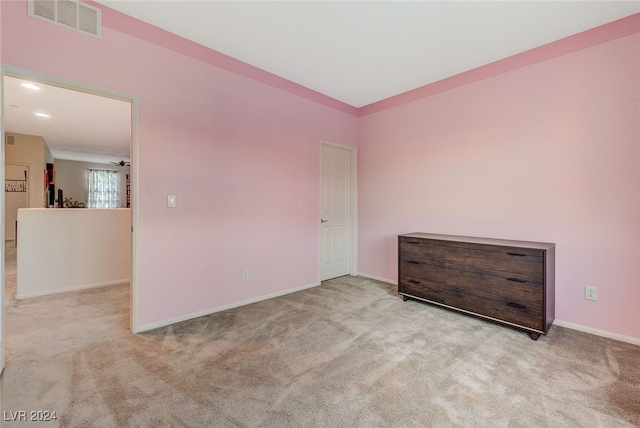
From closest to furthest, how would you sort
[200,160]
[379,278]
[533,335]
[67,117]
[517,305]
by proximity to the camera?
1. [533,335]
2. [517,305]
3. [200,160]
4. [379,278]
5. [67,117]

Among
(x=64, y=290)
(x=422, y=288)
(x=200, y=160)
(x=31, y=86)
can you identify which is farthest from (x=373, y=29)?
(x=64, y=290)

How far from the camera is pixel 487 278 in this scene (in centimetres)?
265

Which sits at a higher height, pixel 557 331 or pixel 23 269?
pixel 23 269

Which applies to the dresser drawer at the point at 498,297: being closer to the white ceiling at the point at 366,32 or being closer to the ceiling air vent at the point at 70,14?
the white ceiling at the point at 366,32

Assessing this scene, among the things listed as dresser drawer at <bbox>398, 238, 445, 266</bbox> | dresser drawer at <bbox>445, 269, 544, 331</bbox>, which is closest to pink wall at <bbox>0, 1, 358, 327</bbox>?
dresser drawer at <bbox>398, 238, 445, 266</bbox>

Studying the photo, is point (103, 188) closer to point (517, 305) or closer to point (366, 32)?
point (366, 32)

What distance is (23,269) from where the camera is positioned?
136 inches

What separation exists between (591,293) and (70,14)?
16.1ft

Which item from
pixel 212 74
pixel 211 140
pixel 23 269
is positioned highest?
pixel 212 74

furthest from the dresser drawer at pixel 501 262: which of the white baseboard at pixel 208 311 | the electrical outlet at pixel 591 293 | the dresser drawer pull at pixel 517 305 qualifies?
the white baseboard at pixel 208 311

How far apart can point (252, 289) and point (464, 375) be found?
2.27m

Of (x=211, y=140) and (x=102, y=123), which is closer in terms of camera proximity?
(x=211, y=140)

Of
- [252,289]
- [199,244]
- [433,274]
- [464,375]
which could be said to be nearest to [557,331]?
[433,274]

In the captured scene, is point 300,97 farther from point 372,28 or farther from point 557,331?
point 557,331
